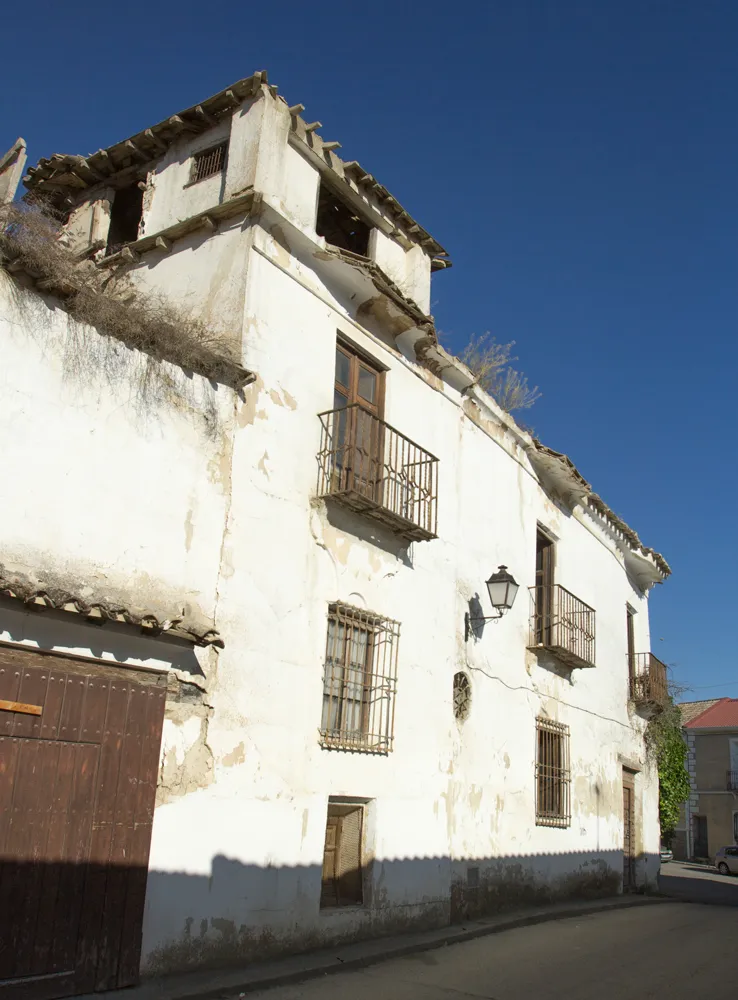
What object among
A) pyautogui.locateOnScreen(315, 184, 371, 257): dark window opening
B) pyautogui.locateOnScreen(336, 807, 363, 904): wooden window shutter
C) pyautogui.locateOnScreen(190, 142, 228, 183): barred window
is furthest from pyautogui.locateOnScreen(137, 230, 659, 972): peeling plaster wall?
pyautogui.locateOnScreen(315, 184, 371, 257): dark window opening

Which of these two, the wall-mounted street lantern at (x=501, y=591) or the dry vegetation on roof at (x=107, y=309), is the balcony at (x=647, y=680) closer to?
the wall-mounted street lantern at (x=501, y=591)

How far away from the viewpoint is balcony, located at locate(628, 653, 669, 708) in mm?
17906

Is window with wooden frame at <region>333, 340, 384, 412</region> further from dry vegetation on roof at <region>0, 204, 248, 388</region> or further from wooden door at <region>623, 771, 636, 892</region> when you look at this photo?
wooden door at <region>623, 771, 636, 892</region>

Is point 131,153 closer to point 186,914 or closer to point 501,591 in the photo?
point 501,591

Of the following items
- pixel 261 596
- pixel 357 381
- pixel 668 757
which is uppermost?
pixel 357 381

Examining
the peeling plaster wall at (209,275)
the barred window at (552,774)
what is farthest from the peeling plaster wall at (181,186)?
the barred window at (552,774)

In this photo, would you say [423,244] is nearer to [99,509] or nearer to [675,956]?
[99,509]

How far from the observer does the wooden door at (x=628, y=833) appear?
16.6 metres

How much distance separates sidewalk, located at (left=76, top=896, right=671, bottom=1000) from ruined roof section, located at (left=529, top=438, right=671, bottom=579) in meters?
6.66

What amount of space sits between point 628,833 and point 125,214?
45.9ft

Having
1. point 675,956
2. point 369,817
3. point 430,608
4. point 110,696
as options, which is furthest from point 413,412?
point 675,956

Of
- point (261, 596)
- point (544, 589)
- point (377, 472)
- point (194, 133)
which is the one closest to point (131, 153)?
point (194, 133)

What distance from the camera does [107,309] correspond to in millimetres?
7023

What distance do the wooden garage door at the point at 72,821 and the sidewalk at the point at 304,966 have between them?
0.30 metres
